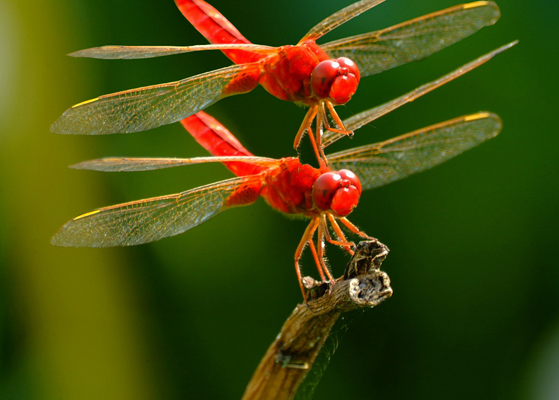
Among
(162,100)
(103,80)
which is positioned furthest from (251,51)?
(103,80)

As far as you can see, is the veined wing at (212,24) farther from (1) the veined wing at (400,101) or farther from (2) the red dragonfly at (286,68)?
(1) the veined wing at (400,101)

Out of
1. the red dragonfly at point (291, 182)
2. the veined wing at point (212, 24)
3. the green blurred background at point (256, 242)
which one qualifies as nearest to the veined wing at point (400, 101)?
the red dragonfly at point (291, 182)

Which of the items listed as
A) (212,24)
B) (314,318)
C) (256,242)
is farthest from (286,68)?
(256,242)

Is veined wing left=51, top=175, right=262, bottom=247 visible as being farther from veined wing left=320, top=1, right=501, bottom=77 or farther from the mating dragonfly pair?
veined wing left=320, top=1, right=501, bottom=77

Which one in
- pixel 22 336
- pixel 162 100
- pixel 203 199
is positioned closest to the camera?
pixel 162 100

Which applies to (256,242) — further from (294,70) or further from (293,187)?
(294,70)

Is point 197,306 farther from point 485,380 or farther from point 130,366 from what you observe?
point 485,380
